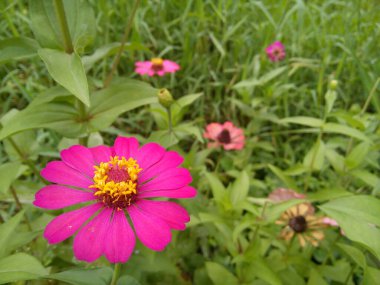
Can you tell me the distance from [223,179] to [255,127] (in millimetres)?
283

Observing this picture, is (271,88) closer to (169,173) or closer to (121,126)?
(121,126)

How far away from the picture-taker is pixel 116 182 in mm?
604

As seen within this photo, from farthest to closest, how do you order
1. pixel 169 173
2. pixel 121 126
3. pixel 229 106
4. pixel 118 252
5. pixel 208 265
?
pixel 229 106 → pixel 121 126 → pixel 208 265 → pixel 169 173 → pixel 118 252

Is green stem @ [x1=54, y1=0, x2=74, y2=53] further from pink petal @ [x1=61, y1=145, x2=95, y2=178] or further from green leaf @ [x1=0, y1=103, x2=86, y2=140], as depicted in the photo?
pink petal @ [x1=61, y1=145, x2=95, y2=178]

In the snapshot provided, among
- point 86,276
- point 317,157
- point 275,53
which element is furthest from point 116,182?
point 275,53

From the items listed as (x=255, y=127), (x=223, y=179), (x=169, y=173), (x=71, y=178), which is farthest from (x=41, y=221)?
(x=255, y=127)

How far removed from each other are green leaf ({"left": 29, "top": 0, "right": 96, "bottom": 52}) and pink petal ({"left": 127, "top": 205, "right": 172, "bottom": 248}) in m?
0.38

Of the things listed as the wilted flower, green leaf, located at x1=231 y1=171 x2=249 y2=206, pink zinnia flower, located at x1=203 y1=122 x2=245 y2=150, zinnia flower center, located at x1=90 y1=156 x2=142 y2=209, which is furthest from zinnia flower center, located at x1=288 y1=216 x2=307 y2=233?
zinnia flower center, located at x1=90 y1=156 x2=142 y2=209

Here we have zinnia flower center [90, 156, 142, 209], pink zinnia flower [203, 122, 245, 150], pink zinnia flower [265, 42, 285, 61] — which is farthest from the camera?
pink zinnia flower [265, 42, 285, 61]

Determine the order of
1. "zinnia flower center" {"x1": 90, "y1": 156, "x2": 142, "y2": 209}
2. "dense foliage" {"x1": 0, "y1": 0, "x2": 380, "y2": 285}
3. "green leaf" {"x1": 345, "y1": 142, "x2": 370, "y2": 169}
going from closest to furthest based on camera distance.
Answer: "zinnia flower center" {"x1": 90, "y1": 156, "x2": 142, "y2": 209}
"dense foliage" {"x1": 0, "y1": 0, "x2": 380, "y2": 285}
"green leaf" {"x1": 345, "y1": 142, "x2": 370, "y2": 169}

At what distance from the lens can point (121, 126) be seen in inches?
61.7

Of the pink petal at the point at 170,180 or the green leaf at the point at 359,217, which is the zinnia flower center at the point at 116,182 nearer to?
the pink petal at the point at 170,180

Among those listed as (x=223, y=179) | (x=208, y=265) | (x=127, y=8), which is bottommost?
(x=223, y=179)

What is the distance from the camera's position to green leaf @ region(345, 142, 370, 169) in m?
1.02
